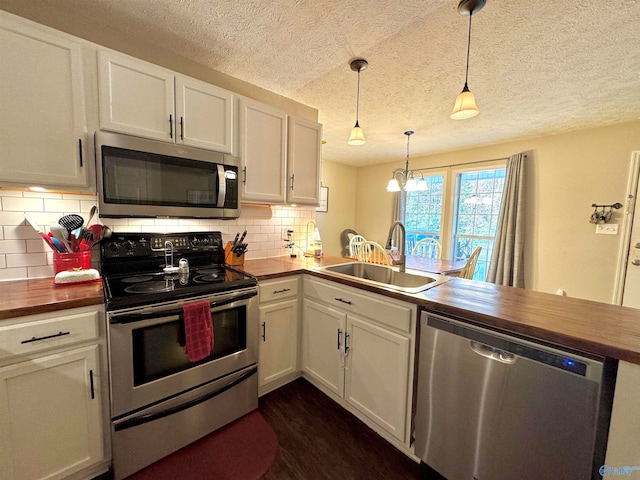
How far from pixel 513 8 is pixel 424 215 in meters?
3.63

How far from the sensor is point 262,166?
205 cm

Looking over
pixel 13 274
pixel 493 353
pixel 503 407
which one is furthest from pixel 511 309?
pixel 13 274

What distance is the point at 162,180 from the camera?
1.56m

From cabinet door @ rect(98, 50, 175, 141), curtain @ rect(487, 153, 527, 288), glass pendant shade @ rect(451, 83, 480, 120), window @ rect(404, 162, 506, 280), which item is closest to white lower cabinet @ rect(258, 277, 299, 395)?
cabinet door @ rect(98, 50, 175, 141)

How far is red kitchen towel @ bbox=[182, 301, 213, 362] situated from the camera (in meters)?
1.35

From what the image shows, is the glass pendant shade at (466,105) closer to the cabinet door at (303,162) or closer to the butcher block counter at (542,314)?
the butcher block counter at (542,314)

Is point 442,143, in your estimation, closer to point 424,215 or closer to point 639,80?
point 424,215

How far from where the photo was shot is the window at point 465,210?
13.0 ft

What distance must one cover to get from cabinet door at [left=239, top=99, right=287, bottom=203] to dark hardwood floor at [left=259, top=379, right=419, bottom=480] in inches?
59.4

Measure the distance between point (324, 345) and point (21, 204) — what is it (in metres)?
1.93

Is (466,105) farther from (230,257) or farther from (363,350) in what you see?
(230,257)

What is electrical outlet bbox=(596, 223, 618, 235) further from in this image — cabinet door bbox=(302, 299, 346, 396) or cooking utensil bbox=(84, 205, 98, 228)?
cooking utensil bbox=(84, 205, 98, 228)

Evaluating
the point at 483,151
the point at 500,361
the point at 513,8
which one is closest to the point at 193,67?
the point at 513,8

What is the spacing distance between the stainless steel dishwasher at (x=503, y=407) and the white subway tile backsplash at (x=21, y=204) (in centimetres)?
214
